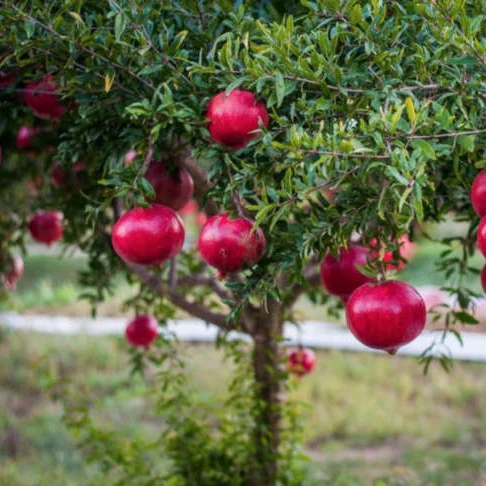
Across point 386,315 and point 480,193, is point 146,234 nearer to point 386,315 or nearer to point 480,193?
point 386,315

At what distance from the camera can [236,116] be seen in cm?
136

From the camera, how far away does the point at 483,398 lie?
5.88 m

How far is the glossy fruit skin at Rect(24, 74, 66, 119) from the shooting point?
1769mm

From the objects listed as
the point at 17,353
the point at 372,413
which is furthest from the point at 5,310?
the point at 372,413

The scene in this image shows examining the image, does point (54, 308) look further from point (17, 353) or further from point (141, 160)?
point (141, 160)

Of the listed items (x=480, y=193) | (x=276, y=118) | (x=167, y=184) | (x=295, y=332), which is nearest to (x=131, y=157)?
(x=167, y=184)

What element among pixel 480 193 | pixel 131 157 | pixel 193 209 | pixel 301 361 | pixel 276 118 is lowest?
pixel 301 361

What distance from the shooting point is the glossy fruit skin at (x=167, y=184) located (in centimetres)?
172

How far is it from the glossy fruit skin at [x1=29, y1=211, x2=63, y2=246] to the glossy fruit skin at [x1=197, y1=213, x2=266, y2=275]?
1.54 meters

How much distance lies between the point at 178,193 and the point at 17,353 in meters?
5.34

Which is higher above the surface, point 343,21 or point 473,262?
point 473,262

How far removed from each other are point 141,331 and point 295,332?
3.67 metres

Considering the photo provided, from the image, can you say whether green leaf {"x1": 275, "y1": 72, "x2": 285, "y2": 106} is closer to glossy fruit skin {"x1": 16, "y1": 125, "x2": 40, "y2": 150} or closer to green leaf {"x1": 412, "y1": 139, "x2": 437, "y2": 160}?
green leaf {"x1": 412, "y1": 139, "x2": 437, "y2": 160}

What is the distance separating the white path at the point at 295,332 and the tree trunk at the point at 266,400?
11.7 ft
